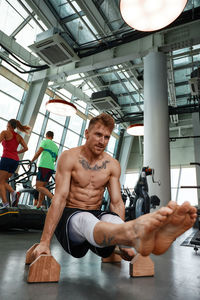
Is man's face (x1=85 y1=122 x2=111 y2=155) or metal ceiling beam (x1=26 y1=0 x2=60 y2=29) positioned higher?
metal ceiling beam (x1=26 y1=0 x2=60 y2=29)

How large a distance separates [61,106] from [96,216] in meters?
4.74

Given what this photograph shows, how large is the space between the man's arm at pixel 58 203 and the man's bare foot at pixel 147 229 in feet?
1.80

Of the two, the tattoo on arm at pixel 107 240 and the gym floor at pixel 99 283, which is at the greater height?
the tattoo on arm at pixel 107 240

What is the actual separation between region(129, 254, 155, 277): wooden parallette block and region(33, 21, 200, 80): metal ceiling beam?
579 centimetres

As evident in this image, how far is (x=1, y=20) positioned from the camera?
6828mm

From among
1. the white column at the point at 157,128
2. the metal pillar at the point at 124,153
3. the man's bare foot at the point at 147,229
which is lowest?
the man's bare foot at the point at 147,229

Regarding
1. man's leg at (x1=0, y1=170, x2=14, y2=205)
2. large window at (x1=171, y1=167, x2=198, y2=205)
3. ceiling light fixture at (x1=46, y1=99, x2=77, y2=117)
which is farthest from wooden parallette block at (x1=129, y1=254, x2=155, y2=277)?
large window at (x1=171, y1=167, x2=198, y2=205)

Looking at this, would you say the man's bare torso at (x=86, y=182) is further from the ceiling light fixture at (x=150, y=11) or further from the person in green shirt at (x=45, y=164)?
the person in green shirt at (x=45, y=164)

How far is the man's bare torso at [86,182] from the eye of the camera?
154 centimetres

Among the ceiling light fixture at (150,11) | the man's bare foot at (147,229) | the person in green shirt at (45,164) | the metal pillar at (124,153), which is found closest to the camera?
the man's bare foot at (147,229)

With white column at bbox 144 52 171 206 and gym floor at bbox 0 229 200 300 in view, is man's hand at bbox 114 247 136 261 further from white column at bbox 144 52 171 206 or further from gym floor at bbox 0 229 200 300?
white column at bbox 144 52 171 206

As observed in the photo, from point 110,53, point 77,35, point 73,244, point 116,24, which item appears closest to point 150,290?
point 73,244

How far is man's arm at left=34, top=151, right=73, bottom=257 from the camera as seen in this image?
1.31 meters

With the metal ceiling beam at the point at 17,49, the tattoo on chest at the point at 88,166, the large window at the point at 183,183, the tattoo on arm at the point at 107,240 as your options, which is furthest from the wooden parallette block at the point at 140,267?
the large window at the point at 183,183
